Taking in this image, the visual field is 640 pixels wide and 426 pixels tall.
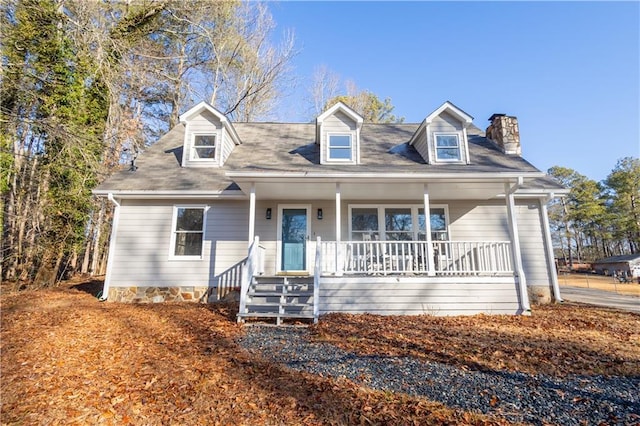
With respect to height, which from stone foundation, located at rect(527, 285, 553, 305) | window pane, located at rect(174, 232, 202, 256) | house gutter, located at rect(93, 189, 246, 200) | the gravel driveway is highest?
house gutter, located at rect(93, 189, 246, 200)

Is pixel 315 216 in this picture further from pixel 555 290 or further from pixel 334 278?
pixel 555 290

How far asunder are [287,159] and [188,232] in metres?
3.61

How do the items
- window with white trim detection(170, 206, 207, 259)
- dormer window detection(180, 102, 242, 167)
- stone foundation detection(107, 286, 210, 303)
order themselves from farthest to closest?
1. dormer window detection(180, 102, 242, 167)
2. window with white trim detection(170, 206, 207, 259)
3. stone foundation detection(107, 286, 210, 303)

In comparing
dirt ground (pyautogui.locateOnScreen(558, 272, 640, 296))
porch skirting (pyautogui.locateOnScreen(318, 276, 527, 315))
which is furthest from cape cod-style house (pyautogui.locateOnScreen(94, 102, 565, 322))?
dirt ground (pyautogui.locateOnScreen(558, 272, 640, 296))

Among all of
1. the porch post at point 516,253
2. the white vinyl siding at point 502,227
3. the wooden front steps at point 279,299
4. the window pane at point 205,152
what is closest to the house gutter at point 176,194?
the window pane at point 205,152

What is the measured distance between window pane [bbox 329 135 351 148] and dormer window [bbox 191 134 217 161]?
3.73 meters

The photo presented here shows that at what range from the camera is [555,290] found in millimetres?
8016

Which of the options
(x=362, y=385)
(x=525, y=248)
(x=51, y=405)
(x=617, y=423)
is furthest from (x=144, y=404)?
(x=525, y=248)

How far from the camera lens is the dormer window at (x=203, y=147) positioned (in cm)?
936

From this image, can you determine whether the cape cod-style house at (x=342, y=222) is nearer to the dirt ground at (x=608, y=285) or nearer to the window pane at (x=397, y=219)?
the window pane at (x=397, y=219)

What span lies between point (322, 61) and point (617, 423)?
75.4ft

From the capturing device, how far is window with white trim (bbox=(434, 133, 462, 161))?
8.86 metres

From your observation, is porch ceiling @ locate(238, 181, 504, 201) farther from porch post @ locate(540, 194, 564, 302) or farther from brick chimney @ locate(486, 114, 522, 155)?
brick chimney @ locate(486, 114, 522, 155)

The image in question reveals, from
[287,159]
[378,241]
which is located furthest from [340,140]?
[378,241]
